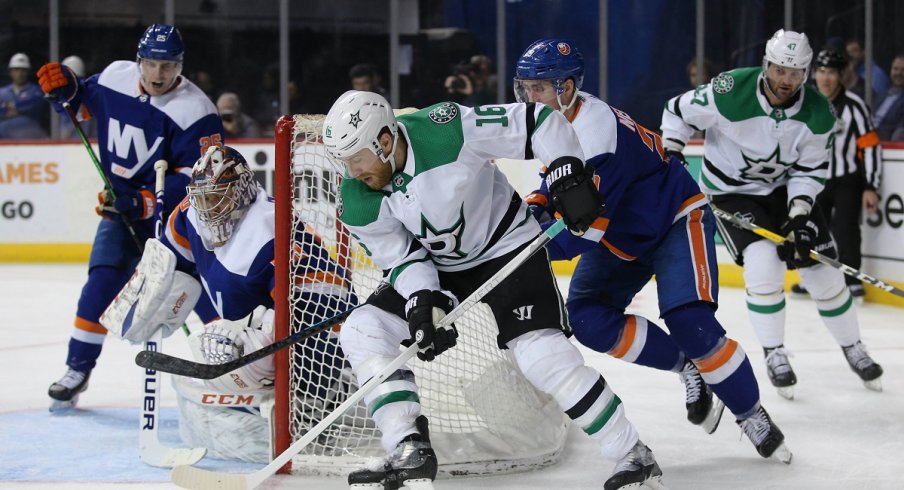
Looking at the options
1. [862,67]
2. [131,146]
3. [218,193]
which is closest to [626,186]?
[218,193]

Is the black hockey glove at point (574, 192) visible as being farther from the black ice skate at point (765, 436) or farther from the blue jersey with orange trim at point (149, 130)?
the blue jersey with orange trim at point (149, 130)

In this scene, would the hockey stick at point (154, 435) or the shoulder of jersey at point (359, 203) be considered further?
the hockey stick at point (154, 435)

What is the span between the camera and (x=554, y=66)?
118 inches

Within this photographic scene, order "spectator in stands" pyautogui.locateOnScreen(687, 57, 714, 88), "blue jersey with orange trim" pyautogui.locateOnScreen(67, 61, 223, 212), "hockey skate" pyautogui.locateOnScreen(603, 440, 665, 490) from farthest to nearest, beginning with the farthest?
1. "spectator in stands" pyautogui.locateOnScreen(687, 57, 714, 88)
2. "blue jersey with orange trim" pyautogui.locateOnScreen(67, 61, 223, 212)
3. "hockey skate" pyautogui.locateOnScreen(603, 440, 665, 490)

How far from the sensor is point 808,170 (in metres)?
3.88

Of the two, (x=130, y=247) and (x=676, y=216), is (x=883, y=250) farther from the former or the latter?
(x=130, y=247)

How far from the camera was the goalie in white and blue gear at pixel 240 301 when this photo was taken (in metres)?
3.05

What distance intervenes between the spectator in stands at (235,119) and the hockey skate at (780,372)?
4.29 m

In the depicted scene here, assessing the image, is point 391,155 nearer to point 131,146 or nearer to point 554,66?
point 554,66

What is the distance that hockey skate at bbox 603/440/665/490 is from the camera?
265 centimetres

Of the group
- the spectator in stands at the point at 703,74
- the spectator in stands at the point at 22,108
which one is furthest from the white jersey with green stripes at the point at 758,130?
the spectator in stands at the point at 22,108

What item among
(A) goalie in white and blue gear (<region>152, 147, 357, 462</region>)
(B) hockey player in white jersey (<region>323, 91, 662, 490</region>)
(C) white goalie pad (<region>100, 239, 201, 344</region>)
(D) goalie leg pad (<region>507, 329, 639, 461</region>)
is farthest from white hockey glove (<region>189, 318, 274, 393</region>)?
(D) goalie leg pad (<region>507, 329, 639, 461</region>)

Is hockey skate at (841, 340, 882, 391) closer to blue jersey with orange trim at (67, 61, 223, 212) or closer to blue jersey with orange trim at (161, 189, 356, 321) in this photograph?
blue jersey with orange trim at (161, 189, 356, 321)

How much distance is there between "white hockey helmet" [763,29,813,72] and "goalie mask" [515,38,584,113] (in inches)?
37.8
